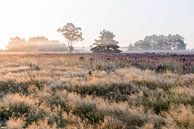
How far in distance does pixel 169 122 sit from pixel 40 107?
390 cm

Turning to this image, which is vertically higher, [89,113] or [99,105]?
[99,105]

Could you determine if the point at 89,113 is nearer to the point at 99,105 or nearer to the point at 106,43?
the point at 99,105

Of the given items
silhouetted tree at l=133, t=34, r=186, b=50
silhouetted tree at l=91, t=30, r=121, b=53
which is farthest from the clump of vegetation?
silhouetted tree at l=133, t=34, r=186, b=50

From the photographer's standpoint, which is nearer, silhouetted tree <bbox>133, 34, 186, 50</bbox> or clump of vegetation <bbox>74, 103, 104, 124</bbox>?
clump of vegetation <bbox>74, 103, 104, 124</bbox>

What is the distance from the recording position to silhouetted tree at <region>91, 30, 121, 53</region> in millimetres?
78938

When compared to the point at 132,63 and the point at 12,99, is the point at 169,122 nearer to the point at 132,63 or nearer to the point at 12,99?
the point at 12,99

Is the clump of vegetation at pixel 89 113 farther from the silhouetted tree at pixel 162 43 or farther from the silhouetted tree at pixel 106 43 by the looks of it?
the silhouetted tree at pixel 162 43

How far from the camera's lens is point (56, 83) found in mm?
18812

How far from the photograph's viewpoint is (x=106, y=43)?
89.2m

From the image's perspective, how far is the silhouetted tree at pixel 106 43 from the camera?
78938 mm

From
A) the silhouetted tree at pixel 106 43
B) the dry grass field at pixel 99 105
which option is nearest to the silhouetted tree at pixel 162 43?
the silhouetted tree at pixel 106 43

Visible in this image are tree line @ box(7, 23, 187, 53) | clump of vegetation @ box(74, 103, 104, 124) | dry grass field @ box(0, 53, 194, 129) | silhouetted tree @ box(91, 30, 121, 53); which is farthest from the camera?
tree line @ box(7, 23, 187, 53)

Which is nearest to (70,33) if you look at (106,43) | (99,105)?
(106,43)

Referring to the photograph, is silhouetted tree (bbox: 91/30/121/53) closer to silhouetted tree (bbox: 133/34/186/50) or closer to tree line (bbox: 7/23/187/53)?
tree line (bbox: 7/23/187/53)
